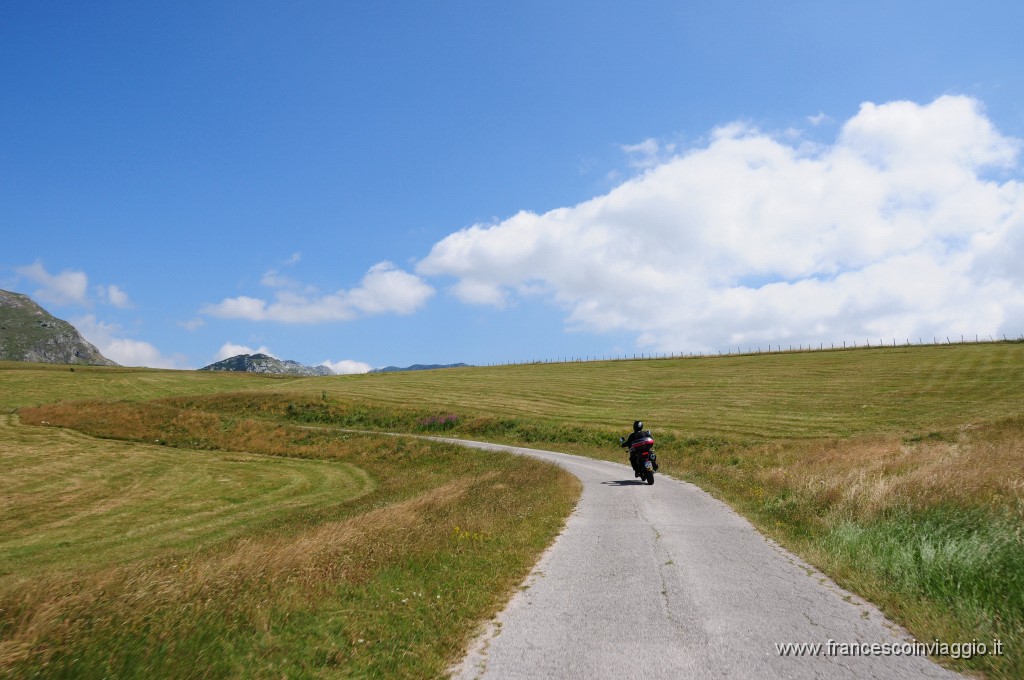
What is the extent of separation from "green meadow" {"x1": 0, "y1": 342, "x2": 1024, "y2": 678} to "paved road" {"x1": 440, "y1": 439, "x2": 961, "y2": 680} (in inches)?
21.0

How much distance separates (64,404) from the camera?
46.2m

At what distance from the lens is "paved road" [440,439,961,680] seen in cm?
575

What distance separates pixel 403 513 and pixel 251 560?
16.0 feet

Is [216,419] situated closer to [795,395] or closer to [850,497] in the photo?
[850,497]

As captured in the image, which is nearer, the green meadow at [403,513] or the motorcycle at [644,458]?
the green meadow at [403,513]

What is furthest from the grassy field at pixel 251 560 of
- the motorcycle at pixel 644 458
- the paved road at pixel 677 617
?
the motorcycle at pixel 644 458

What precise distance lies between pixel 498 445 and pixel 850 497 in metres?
26.5

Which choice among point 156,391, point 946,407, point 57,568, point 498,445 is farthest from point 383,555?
point 156,391

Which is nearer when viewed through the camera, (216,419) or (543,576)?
(543,576)

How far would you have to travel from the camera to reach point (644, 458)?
21844 mm

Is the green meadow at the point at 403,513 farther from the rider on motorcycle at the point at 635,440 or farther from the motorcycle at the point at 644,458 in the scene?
the rider on motorcycle at the point at 635,440

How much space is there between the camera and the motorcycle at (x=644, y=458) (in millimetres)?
21656

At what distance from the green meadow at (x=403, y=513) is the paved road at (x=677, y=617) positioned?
21.0 inches

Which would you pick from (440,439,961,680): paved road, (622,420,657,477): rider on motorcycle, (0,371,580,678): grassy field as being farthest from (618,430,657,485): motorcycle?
(440,439,961,680): paved road
